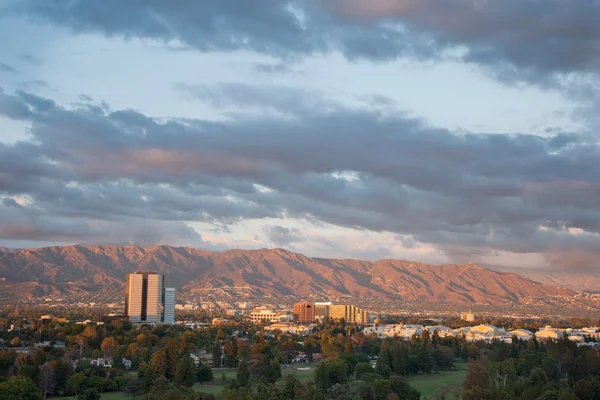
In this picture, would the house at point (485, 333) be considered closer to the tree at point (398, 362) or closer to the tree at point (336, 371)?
the tree at point (398, 362)

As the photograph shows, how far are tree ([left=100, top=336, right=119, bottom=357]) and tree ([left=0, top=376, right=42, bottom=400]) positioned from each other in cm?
4133

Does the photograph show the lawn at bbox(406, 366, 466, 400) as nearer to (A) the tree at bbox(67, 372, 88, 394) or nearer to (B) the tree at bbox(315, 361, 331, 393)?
(B) the tree at bbox(315, 361, 331, 393)


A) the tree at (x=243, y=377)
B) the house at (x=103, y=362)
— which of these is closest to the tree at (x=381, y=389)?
the tree at (x=243, y=377)

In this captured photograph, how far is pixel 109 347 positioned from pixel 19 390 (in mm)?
51298

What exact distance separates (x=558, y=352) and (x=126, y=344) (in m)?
76.1

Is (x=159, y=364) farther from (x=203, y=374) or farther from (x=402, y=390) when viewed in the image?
(x=402, y=390)

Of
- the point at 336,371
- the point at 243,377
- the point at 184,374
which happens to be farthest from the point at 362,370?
the point at 184,374

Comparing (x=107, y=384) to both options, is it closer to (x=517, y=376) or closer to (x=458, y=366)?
(x=517, y=376)

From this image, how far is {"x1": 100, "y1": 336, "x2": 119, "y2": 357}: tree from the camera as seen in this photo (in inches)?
4825

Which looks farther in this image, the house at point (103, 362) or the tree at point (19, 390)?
the house at point (103, 362)

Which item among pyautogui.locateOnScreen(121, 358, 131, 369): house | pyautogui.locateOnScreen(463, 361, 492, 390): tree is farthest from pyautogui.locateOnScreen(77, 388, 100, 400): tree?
pyautogui.locateOnScreen(463, 361, 492, 390): tree

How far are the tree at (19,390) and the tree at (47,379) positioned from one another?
300 inches

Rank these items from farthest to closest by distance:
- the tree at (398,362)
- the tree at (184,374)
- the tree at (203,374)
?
the tree at (398,362)
the tree at (203,374)
the tree at (184,374)

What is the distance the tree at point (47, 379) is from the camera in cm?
8756
